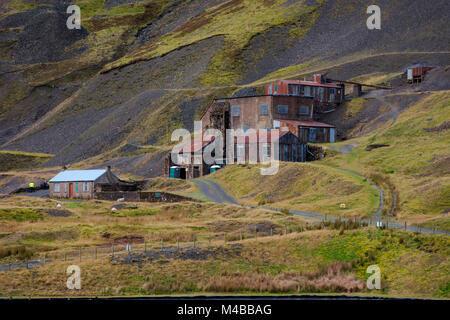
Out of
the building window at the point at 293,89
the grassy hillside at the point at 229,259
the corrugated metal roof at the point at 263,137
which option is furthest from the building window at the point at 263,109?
the grassy hillside at the point at 229,259

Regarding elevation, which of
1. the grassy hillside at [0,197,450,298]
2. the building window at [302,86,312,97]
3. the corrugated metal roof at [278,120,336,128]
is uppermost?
the building window at [302,86,312,97]

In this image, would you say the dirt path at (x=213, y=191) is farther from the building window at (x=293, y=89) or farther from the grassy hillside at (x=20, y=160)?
the grassy hillside at (x=20, y=160)

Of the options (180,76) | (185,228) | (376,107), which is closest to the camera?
(185,228)

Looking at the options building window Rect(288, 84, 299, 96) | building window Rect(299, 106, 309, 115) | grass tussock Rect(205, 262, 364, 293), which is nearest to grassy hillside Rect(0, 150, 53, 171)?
building window Rect(288, 84, 299, 96)

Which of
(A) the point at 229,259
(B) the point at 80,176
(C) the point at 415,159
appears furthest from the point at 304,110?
(A) the point at 229,259

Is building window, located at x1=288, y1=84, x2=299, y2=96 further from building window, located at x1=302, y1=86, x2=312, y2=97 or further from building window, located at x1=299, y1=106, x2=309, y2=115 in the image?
building window, located at x1=299, y1=106, x2=309, y2=115

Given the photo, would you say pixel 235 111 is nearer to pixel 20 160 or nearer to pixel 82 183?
pixel 82 183

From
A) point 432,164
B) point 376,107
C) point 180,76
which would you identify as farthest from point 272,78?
point 432,164
